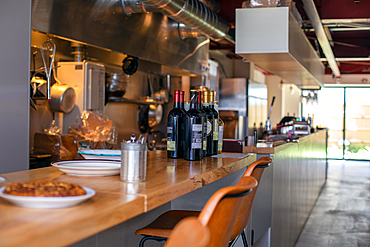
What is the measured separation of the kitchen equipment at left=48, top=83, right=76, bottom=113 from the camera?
12.1ft

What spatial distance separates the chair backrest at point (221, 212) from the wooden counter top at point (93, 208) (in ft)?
0.54

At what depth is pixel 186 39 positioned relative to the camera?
5.69m

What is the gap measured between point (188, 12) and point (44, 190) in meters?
3.11

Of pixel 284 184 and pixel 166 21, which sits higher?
pixel 166 21

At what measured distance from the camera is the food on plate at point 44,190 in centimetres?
85

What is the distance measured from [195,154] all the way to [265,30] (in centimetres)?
244

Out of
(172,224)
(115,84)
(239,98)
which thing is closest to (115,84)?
(115,84)

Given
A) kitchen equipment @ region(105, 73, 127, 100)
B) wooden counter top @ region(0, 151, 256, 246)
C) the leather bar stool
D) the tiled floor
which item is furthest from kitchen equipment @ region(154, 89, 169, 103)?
wooden counter top @ region(0, 151, 256, 246)

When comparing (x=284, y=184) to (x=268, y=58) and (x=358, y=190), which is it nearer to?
(x=268, y=58)

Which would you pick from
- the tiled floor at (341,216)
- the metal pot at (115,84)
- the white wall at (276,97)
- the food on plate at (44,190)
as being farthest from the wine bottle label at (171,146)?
the white wall at (276,97)

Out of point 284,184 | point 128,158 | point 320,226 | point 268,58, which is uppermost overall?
point 268,58

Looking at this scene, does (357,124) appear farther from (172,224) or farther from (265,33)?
(172,224)

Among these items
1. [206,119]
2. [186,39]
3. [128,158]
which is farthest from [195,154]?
[186,39]

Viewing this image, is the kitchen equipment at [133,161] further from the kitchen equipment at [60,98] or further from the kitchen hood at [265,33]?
the kitchen hood at [265,33]
